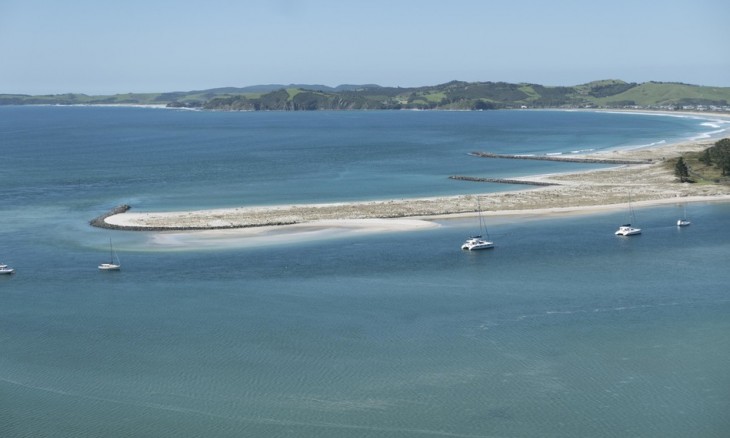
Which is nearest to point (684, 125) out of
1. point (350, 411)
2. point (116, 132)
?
point (116, 132)

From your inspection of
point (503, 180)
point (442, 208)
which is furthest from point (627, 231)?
point (503, 180)

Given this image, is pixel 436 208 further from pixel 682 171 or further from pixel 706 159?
pixel 706 159

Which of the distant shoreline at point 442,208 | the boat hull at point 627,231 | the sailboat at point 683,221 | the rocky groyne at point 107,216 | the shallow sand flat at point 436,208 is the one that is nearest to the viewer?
the boat hull at point 627,231

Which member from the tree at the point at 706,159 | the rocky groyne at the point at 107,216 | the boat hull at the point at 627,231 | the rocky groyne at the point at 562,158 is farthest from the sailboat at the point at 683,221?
the rocky groyne at the point at 107,216

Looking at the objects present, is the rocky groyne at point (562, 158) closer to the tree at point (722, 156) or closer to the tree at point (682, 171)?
the tree at point (722, 156)

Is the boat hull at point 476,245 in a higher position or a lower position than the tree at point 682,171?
lower

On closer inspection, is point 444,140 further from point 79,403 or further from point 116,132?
point 79,403
